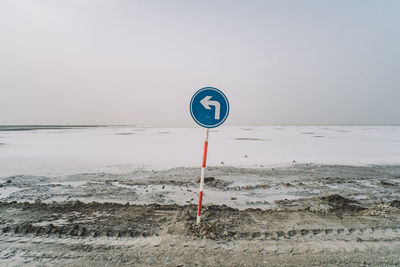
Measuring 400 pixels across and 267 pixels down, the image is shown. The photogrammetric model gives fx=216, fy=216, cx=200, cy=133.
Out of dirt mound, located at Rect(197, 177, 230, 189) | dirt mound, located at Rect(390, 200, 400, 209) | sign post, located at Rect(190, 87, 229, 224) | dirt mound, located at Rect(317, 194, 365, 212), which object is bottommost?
dirt mound, located at Rect(197, 177, 230, 189)

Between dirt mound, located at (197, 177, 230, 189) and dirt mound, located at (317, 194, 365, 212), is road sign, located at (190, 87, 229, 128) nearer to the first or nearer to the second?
dirt mound, located at (197, 177, 230, 189)

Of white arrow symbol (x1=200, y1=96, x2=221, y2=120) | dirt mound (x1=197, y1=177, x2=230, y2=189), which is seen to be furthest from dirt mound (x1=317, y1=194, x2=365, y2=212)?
white arrow symbol (x1=200, y1=96, x2=221, y2=120)

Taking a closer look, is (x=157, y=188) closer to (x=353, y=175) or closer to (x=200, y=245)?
(x=200, y=245)

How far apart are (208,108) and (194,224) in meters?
2.35

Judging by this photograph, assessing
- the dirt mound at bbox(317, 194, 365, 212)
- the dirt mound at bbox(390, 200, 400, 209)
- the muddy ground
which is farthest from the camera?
the dirt mound at bbox(390, 200, 400, 209)

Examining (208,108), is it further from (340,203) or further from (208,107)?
(340,203)

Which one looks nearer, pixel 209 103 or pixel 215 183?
pixel 209 103

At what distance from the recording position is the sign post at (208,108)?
170 inches

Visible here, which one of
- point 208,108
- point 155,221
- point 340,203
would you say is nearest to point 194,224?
point 155,221

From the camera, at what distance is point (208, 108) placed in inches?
171

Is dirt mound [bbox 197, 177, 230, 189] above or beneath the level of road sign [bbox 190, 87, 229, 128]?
beneath

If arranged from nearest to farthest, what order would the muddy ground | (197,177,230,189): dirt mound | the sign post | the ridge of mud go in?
the muddy ground, the ridge of mud, the sign post, (197,177,230,189): dirt mound

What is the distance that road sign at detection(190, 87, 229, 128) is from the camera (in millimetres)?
4312

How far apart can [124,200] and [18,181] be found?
4643 millimetres
